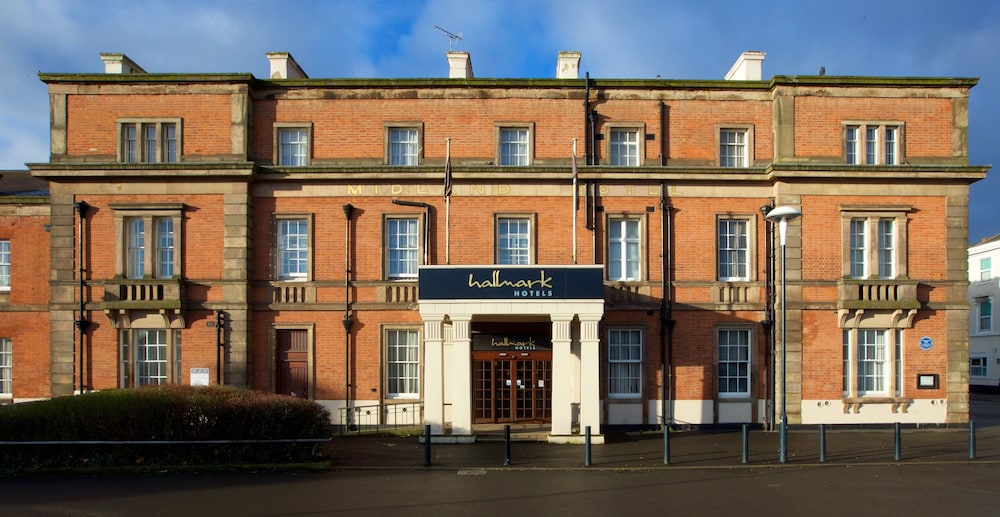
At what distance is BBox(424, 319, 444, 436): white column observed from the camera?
17.2 m

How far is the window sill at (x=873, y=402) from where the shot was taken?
1975cm

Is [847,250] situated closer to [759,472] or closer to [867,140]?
[867,140]

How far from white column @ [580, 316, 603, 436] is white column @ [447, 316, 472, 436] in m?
2.92

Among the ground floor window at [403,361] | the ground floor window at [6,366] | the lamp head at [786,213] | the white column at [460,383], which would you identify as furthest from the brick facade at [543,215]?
the lamp head at [786,213]

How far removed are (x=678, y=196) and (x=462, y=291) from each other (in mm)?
7410

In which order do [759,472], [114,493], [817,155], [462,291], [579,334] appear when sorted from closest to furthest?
[114,493], [759,472], [462,291], [579,334], [817,155]

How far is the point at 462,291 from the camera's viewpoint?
57.5ft

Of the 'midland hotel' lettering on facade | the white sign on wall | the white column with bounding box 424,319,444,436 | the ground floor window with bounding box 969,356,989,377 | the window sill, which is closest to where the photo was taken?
the white column with bounding box 424,319,444,436

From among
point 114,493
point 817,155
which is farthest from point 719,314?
point 114,493

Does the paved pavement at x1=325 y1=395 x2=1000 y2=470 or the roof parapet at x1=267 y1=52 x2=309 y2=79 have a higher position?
the roof parapet at x1=267 y1=52 x2=309 y2=79

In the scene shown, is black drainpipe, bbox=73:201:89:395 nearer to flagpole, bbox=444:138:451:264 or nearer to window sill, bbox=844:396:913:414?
flagpole, bbox=444:138:451:264

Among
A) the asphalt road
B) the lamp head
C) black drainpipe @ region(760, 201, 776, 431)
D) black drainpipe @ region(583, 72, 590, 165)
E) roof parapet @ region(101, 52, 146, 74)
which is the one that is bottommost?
the asphalt road

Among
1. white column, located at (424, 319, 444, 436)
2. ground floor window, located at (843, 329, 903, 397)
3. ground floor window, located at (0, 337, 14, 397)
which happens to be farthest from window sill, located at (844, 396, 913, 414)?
ground floor window, located at (0, 337, 14, 397)

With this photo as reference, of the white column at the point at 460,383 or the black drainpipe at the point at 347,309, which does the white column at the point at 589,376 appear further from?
the black drainpipe at the point at 347,309
